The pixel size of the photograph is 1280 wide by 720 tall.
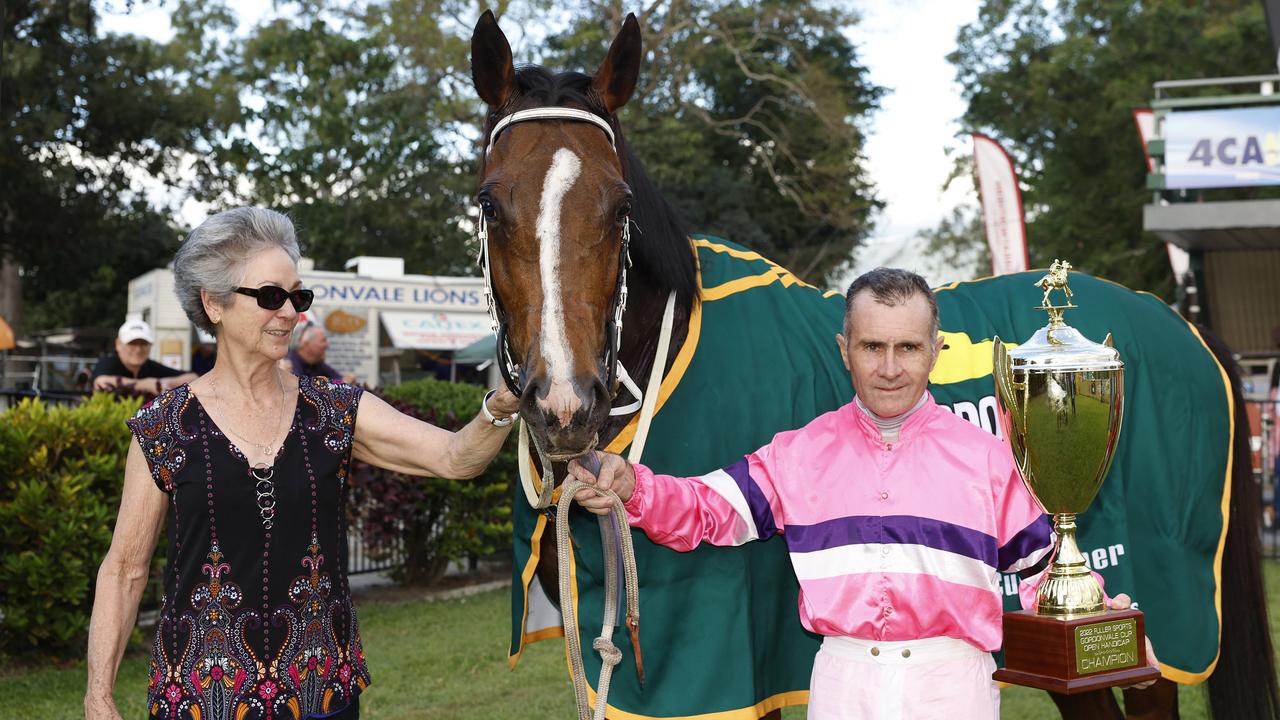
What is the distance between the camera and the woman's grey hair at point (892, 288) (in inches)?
86.0

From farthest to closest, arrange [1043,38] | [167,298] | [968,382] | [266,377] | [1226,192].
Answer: [1043,38] < [1226,192] < [167,298] < [968,382] < [266,377]

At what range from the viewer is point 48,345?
2667 cm

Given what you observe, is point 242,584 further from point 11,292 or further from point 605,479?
point 11,292

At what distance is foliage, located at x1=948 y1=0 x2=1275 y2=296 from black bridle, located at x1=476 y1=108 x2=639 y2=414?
71.7 feet

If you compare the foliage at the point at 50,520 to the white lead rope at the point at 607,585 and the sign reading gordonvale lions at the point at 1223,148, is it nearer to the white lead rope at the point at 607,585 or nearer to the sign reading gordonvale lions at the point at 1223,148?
the white lead rope at the point at 607,585

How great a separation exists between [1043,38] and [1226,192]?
6319 mm

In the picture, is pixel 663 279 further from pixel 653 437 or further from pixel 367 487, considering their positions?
pixel 367 487

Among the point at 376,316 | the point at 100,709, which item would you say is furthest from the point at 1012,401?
the point at 376,316

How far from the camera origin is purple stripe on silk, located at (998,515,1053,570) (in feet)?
7.31

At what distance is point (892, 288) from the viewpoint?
219 cm

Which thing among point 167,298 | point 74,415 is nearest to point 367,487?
point 74,415

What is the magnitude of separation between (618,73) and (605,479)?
1024 mm

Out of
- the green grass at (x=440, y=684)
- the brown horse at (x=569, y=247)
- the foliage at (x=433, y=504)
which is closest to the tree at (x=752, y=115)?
the foliage at (x=433, y=504)

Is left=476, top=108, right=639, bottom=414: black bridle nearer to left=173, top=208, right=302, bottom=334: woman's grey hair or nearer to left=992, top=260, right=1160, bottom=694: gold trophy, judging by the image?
left=173, top=208, right=302, bottom=334: woman's grey hair
